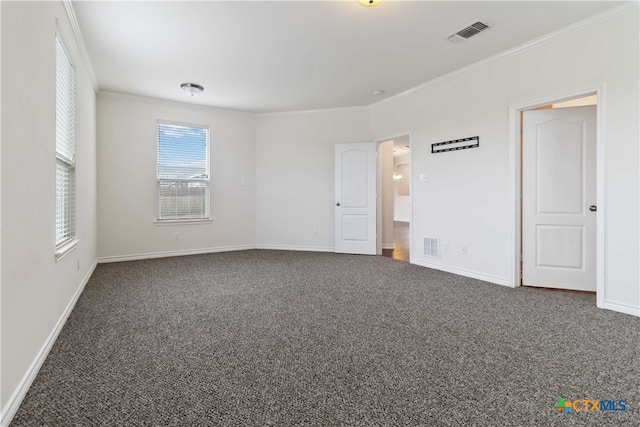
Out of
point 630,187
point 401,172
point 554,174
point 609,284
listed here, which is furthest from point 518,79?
point 401,172

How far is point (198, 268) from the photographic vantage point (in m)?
4.64

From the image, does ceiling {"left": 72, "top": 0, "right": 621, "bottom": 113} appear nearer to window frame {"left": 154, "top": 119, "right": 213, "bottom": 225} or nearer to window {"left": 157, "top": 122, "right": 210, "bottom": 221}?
window frame {"left": 154, "top": 119, "right": 213, "bottom": 225}

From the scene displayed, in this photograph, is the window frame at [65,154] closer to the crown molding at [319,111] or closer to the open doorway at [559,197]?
Result: the crown molding at [319,111]

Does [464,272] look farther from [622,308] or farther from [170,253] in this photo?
[170,253]

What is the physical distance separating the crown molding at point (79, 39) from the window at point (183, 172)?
4.31ft

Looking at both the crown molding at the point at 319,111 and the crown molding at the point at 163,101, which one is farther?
the crown molding at the point at 319,111

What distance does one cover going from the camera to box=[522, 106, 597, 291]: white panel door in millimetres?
3400

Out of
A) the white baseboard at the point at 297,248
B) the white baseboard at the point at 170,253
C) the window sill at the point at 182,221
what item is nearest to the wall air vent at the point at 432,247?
the white baseboard at the point at 297,248

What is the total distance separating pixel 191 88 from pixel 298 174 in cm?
239

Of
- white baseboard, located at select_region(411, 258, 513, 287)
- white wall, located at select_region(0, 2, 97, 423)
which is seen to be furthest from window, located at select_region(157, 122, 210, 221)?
white baseboard, located at select_region(411, 258, 513, 287)

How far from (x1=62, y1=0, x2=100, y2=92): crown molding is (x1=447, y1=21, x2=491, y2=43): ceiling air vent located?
3.55 metres

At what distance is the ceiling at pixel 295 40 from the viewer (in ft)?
9.34

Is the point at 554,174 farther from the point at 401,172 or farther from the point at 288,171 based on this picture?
the point at 401,172

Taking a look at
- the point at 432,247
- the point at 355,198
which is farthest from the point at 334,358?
the point at 355,198
